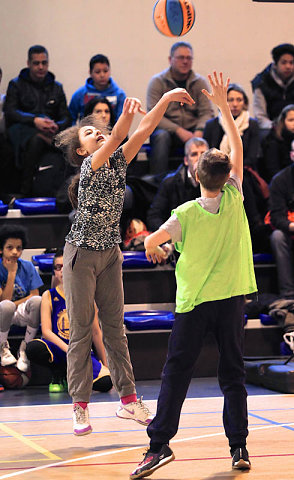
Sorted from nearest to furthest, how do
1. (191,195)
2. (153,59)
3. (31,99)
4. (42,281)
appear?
(42,281), (191,195), (31,99), (153,59)

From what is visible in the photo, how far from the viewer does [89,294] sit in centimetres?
385

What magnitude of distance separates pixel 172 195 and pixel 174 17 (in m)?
2.13

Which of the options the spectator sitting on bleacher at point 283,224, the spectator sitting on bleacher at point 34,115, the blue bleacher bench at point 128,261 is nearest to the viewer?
the blue bleacher bench at point 128,261

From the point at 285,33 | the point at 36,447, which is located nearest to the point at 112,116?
the point at 285,33

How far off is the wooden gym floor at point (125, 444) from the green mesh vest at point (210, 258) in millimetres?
716

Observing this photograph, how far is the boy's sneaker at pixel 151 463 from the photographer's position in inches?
125

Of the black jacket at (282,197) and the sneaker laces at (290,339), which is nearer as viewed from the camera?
the sneaker laces at (290,339)

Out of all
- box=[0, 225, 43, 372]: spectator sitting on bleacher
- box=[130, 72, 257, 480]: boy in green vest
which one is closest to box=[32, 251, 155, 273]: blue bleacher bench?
box=[0, 225, 43, 372]: spectator sitting on bleacher

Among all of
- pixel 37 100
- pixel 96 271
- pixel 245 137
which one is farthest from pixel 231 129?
pixel 37 100

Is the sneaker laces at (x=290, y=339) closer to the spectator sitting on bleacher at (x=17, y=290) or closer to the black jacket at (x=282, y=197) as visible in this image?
the black jacket at (x=282, y=197)

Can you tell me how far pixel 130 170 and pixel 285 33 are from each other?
114 inches

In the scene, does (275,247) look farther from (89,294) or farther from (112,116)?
(89,294)

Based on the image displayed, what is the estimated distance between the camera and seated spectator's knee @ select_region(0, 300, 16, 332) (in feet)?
19.1

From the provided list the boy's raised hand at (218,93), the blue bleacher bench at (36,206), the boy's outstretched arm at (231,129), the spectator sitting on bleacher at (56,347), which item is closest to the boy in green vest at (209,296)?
the boy's outstretched arm at (231,129)
